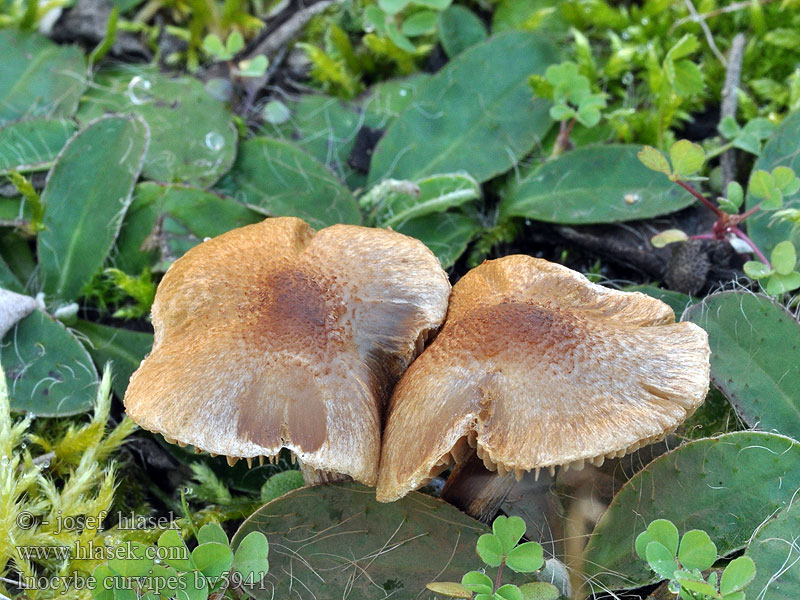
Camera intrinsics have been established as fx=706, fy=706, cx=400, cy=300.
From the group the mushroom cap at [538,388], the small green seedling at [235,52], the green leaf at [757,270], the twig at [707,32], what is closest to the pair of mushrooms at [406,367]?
the mushroom cap at [538,388]

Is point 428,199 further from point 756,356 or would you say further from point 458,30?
point 756,356

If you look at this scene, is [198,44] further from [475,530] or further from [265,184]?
[475,530]

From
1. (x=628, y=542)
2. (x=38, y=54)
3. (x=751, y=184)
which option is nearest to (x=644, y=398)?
(x=628, y=542)

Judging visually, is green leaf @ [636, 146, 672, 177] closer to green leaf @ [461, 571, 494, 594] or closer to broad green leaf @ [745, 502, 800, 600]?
broad green leaf @ [745, 502, 800, 600]

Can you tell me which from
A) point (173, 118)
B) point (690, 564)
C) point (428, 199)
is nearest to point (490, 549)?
point (690, 564)

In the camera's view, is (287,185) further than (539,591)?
Yes

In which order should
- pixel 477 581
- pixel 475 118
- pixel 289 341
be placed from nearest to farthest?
pixel 477 581 → pixel 289 341 → pixel 475 118

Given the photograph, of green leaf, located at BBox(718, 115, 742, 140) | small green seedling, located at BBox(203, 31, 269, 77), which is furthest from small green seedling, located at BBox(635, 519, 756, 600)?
small green seedling, located at BBox(203, 31, 269, 77)

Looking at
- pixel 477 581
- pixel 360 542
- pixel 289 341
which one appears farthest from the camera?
pixel 360 542

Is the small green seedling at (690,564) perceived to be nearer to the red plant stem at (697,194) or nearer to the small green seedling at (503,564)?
the small green seedling at (503,564)
